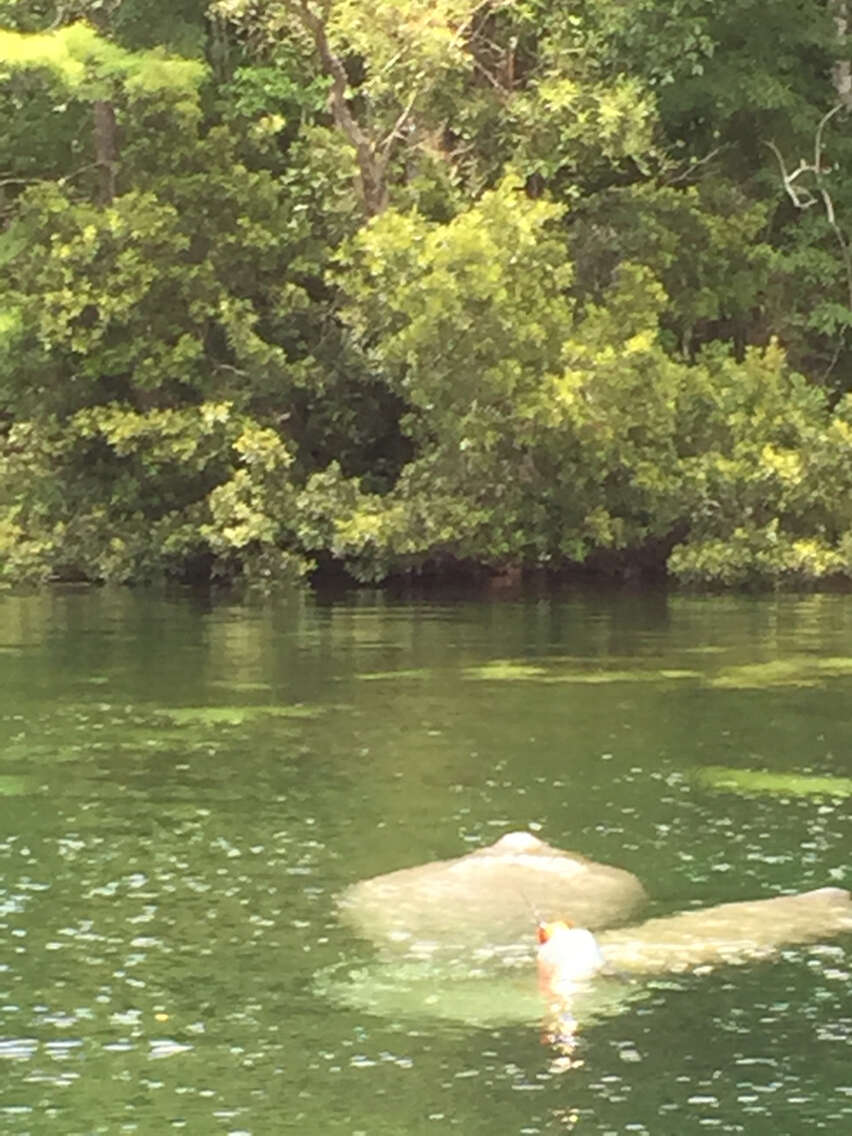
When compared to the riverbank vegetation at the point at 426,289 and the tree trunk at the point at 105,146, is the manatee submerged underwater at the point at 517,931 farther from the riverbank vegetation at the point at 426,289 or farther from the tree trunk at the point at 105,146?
the tree trunk at the point at 105,146

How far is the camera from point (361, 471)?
31.6m

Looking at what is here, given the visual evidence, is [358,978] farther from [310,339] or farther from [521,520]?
[310,339]

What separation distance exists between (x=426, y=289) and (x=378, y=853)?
655 inches

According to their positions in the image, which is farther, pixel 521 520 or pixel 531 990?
pixel 521 520

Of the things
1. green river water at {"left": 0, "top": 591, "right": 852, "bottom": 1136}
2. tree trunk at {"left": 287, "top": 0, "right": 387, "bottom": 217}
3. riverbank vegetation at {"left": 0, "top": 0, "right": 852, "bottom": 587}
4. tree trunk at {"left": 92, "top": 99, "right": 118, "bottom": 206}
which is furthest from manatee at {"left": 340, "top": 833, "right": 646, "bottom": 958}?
tree trunk at {"left": 92, "top": 99, "right": 118, "bottom": 206}

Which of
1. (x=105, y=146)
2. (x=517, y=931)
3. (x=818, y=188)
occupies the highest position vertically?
(x=105, y=146)

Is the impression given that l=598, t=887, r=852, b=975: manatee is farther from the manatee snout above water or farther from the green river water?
the green river water

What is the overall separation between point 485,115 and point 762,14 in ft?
13.8

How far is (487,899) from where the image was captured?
9711 millimetres

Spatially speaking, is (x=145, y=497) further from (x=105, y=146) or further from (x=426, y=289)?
(x=426, y=289)

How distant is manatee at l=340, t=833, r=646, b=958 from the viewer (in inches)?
361

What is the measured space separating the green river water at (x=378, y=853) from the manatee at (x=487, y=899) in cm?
22

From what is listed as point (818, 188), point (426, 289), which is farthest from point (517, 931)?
point (818, 188)

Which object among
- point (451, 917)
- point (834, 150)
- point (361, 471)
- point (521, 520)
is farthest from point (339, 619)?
point (451, 917)
